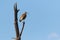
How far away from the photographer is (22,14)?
2281 mm

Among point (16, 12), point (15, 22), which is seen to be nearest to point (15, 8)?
point (16, 12)

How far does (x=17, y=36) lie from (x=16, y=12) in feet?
1.01

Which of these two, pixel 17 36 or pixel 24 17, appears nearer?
pixel 17 36

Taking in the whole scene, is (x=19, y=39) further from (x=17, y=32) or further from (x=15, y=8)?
(x=15, y=8)

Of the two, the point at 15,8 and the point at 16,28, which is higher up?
the point at 15,8

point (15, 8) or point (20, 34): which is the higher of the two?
point (15, 8)

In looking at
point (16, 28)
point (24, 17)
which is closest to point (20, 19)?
point (24, 17)

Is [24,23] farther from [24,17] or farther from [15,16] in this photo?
[15,16]

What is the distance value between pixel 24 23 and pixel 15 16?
38 centimetres

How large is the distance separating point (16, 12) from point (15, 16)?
55 mm

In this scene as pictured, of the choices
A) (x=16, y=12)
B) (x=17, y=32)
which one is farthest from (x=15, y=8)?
(x=17, y=32)

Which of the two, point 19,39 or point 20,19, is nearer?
point 19,39

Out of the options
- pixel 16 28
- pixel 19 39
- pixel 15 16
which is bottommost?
pixel 19 39

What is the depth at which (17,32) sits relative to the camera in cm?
199
